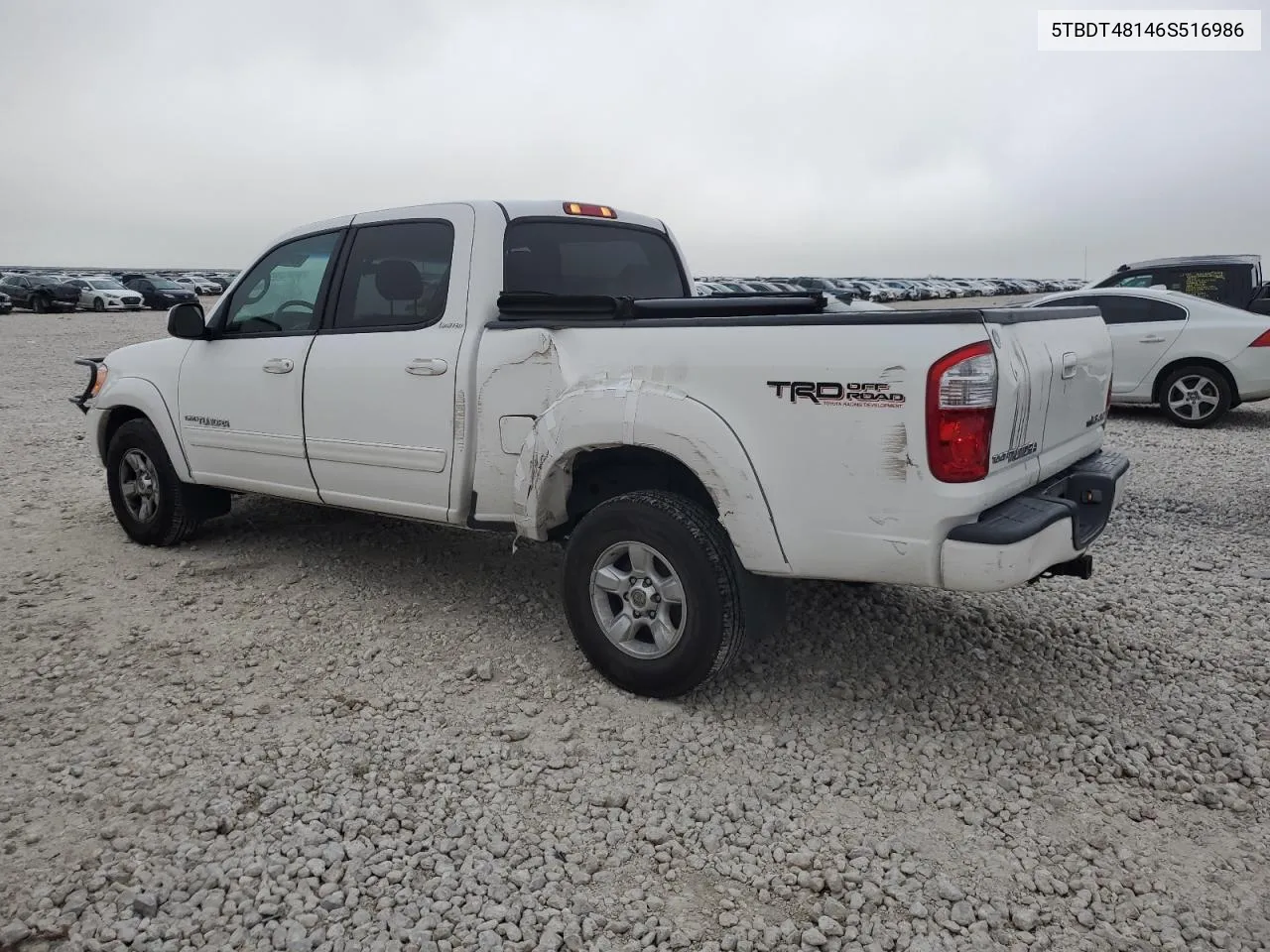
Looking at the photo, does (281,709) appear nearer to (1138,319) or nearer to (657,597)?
(657,597)

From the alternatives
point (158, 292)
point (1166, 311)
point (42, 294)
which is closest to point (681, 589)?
point (1166, 311)

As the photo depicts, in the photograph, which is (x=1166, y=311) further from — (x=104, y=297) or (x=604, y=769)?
(x=104, y=297)

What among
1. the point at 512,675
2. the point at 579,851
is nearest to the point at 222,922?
the point at 579,851

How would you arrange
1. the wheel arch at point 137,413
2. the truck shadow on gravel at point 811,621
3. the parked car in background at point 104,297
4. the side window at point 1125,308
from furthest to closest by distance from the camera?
the parked car in background at point 104,297, the side window at point 1125,308, the wheel arch at point 137,413, the truck shadow on gravel at point 811,621

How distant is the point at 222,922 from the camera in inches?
99.4

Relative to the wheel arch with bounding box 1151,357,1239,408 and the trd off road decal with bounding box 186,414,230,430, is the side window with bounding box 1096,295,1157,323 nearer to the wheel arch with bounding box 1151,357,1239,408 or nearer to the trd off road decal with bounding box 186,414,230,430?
the wheel arch with bounding box 1151,357,1239,408

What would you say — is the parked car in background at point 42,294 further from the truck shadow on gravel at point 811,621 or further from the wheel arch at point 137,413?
the truck shadow on gravel at point 811,621

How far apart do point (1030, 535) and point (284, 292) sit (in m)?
3.89

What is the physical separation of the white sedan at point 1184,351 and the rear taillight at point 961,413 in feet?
23.8

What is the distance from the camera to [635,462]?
3.90 meters

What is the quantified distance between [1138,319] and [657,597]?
8563 millimetres

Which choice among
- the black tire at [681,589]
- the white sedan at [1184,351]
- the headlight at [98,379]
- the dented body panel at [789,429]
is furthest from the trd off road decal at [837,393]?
the white sedan at [1184,351]

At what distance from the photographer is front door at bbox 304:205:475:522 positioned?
4172 millimetres

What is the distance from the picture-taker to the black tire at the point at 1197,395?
971cm
